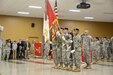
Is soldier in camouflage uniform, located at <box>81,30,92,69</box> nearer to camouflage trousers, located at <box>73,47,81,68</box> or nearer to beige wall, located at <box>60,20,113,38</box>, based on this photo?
camouflage trousers, located at <box>73,47,81,68</box>

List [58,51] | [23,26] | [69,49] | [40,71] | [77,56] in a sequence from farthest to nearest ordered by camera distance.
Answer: [23,26], [58,51], [69,49], [40,71], [77,56]

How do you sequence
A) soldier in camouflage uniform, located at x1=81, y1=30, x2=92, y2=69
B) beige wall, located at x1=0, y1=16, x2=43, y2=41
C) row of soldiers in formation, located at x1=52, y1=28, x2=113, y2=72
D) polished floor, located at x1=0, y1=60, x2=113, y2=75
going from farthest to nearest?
1. beige wall, located at x1=0, y1=16, x2=43, y2=41
2. soldier in camouflage uniform, located at x1=81, y1=30, x2=92, y2=69
3. row of soldiers in formation, located at x1=52, y1=28, x2=113, y2=72
4. polished floor, located at x1=0, y1=60, x2=113, y2=75

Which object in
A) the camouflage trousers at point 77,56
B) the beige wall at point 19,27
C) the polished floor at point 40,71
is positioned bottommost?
the polished floor at point 40,71

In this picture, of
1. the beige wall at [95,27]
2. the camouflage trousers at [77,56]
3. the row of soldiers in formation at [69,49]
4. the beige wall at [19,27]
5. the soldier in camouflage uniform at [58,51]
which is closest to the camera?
the camouflage trousers at [77,56]

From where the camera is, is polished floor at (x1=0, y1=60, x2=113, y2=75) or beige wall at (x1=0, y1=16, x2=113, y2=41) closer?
polished floor at (x1=0, y1=60, x2=113, y2=75)

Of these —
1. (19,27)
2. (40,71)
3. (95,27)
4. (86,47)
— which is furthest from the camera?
(95,27)

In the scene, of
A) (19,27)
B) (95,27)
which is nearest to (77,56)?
(19,27)

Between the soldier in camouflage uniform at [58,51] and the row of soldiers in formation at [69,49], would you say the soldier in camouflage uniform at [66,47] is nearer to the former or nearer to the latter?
the row of soldiers in formation at [69,49]

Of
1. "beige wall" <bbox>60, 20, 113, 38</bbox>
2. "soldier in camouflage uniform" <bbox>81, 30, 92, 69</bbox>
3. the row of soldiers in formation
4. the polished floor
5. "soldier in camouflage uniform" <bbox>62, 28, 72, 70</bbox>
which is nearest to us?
the polished floor

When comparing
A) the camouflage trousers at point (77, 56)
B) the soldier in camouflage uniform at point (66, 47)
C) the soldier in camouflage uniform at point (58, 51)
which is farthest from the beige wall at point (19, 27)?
the camouflage trousers at point (77, 56)

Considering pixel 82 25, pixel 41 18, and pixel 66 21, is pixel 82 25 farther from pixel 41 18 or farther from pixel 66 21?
pixel 41 18

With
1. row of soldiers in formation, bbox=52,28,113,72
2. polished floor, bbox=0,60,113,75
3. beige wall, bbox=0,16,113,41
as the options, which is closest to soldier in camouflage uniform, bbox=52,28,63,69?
row of soldiers in formation, bbox=52,28,113,72

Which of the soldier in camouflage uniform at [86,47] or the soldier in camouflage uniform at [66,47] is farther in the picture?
the soldier in camouflage uniform at [86,47]

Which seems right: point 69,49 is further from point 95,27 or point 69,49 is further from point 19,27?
point 95,27
